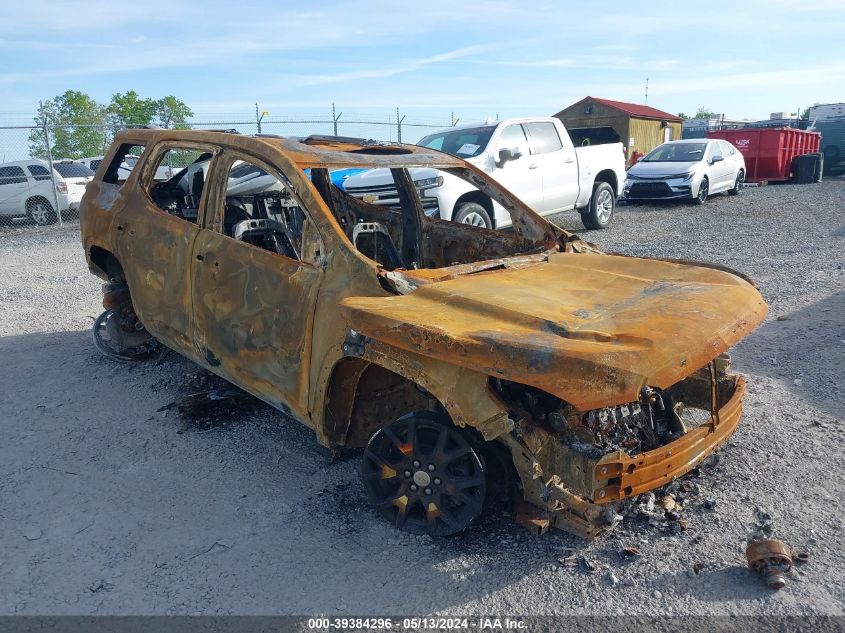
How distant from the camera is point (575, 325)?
2.92m

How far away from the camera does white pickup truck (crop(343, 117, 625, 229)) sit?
28.3ft

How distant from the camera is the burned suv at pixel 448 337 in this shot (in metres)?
2.76

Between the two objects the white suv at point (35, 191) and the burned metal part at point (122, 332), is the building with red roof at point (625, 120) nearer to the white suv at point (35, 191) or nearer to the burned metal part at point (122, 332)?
the white suv at point (35, 191)

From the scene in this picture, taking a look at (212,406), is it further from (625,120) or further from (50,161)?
(625,120)

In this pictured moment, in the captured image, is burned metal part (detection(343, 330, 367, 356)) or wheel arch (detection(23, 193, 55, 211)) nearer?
burned metal part (detection(343, 330, 367, 356))

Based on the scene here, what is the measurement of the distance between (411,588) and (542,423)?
917mm

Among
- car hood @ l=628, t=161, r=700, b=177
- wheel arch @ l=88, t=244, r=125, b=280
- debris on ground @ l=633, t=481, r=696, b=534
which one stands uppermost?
car hood @ l=628, t=161, r=700, b=177

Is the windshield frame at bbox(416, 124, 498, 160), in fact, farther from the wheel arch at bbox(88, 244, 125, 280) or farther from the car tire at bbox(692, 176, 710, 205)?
the car tire at bbox(692, 176, 710, 205)

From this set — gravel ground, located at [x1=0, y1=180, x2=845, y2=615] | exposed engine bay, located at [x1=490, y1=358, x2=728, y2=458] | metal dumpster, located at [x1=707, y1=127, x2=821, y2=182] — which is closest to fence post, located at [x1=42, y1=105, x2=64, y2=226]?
gravel ground, located at [x1=0, y1=180, x2=845, y2=615]

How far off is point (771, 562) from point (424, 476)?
155 centimetres

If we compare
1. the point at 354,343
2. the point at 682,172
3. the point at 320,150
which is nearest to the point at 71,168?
the point at 320,150

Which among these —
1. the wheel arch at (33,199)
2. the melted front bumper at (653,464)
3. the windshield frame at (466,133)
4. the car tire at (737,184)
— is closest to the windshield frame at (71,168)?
the wheel arch at (33,199)

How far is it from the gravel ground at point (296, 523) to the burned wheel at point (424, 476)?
0.13 metres

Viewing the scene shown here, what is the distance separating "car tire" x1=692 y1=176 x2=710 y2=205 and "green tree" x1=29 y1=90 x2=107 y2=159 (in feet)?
45.9
